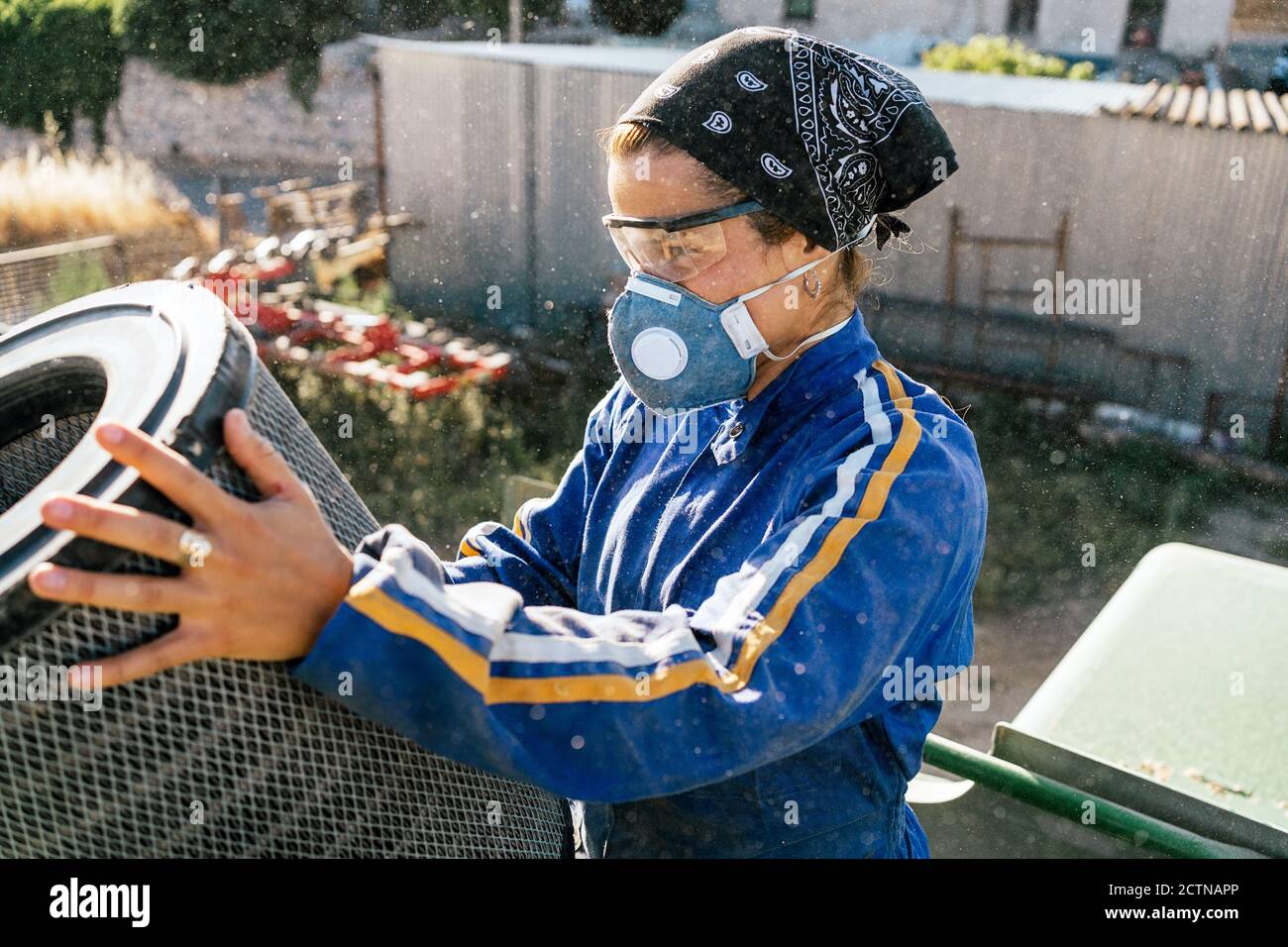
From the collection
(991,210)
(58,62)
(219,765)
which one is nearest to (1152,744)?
(219,765)

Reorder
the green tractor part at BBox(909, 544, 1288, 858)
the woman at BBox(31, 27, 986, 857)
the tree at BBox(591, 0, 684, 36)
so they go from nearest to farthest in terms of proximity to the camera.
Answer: the woman at BBox(31, 27, 986, 857) → the green tractor part at BBox(909, 544, 1288, 858) → the tree at BBox(591, 0, 684, 36)

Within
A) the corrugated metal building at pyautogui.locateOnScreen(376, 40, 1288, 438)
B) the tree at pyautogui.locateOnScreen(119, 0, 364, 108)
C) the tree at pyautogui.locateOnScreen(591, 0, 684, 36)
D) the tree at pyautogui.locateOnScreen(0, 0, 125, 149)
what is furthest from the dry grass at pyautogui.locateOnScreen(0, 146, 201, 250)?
the tree at pyautogui.locateOnScreen(591, 0, 684, 36)

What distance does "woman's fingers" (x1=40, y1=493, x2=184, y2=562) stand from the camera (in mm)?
1033

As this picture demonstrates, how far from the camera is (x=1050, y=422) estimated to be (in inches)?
376

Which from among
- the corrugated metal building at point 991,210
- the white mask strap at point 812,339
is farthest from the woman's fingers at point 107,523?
the corrugated metal building at point 991,210

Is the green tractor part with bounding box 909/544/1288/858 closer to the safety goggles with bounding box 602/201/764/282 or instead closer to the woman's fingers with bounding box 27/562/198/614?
the safety goggles with bounding box 602/201/764/282

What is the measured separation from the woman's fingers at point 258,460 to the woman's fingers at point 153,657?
0.16m

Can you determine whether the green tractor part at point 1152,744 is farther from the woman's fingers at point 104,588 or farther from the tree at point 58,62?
the tree at point 58,62

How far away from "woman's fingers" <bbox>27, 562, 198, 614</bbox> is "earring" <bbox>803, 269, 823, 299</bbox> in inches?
42.2

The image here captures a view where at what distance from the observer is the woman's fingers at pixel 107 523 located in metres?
1.03

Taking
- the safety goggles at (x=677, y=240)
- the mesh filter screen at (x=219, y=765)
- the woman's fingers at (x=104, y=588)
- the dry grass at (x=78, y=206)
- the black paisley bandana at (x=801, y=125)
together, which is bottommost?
the dry grass at (x=78, y=206)

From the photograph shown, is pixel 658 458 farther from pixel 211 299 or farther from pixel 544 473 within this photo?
pixel 544 473
